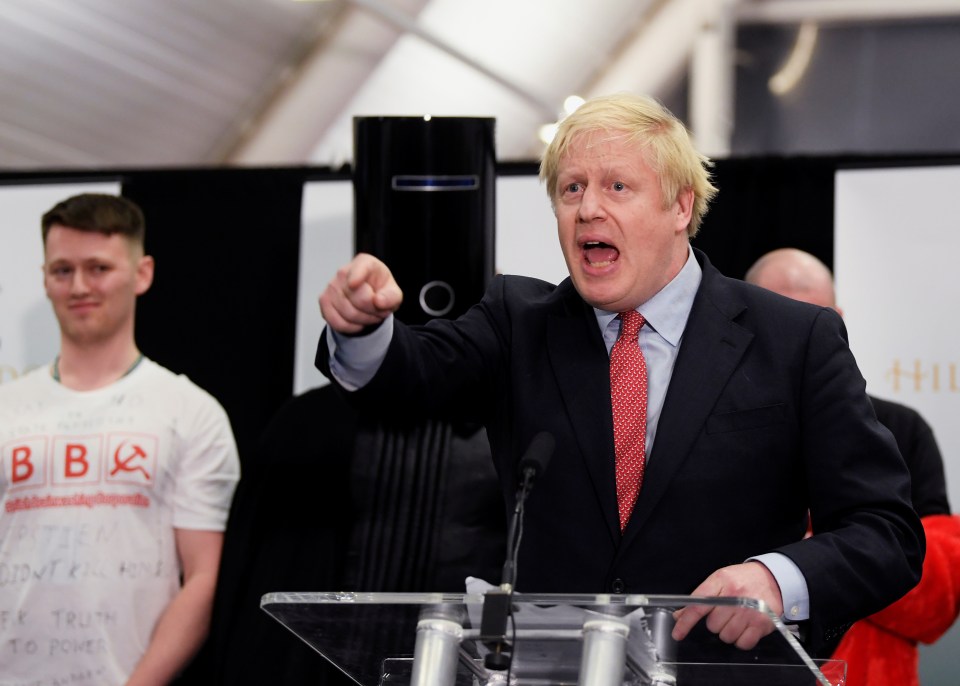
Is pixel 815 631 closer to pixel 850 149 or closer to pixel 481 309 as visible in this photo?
pixel 481 309

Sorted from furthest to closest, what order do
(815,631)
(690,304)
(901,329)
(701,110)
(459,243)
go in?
(701,110) < (901,329) < (459,243) < (690,304) < (815,631)

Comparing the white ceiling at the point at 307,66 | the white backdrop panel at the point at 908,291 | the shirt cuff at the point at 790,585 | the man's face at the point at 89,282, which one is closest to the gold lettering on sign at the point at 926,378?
the white backdrop panel at the point at 908,291

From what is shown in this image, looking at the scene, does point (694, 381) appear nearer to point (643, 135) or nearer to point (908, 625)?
point (643, 135)

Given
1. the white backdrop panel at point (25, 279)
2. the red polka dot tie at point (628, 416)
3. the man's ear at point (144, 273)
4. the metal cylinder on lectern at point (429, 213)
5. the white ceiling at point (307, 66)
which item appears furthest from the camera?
the white ceiling at point (307, 66)

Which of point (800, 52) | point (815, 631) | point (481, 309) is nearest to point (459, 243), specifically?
point (481, 309)

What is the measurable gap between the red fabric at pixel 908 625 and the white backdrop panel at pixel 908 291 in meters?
0.54

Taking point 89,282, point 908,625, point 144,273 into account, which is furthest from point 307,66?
point 908,625

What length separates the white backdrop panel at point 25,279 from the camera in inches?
144

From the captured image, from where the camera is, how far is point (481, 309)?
2.00 metres

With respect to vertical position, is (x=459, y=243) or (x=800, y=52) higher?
(x=800, y=52)

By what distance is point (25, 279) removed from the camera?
12.1 feet

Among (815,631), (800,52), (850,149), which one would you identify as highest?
(800,52)

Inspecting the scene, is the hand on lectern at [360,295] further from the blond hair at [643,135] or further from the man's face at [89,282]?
the man's face at [89,282]

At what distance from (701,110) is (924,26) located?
3.94ft
